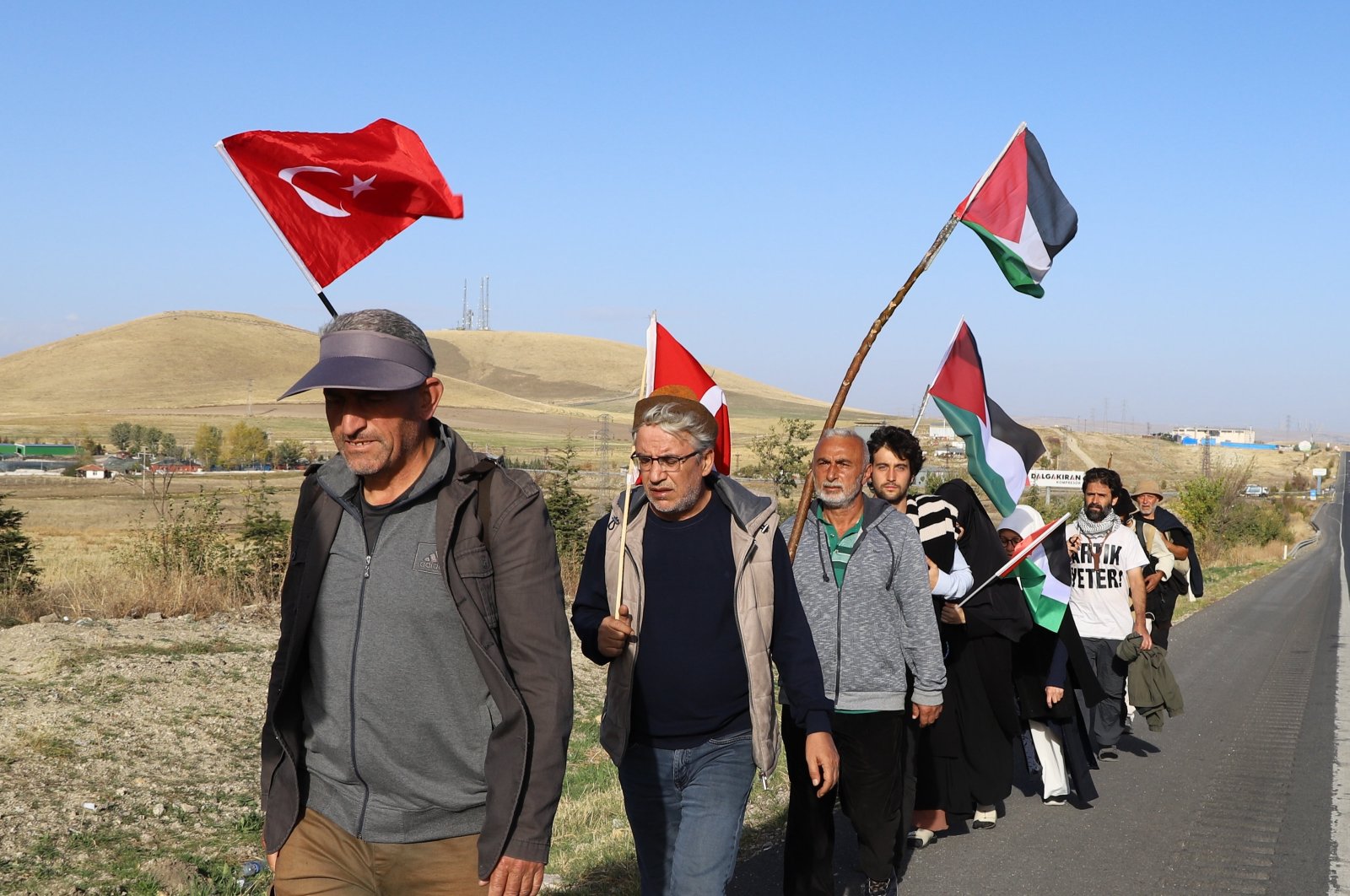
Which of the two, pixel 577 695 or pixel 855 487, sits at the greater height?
pixel 855 487

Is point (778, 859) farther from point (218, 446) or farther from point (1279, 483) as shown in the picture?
point (1279, 483)

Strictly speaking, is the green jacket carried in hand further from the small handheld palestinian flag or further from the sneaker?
the sneaker

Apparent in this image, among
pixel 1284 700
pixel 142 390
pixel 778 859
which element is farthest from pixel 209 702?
pixel 142 390

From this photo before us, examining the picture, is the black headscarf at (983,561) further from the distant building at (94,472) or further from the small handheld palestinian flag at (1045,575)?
the distant building at (94,472)

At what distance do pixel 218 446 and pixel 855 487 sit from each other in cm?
8253

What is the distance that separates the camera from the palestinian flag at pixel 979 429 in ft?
25.6

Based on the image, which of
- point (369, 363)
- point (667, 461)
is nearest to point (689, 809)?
point (667, 461)

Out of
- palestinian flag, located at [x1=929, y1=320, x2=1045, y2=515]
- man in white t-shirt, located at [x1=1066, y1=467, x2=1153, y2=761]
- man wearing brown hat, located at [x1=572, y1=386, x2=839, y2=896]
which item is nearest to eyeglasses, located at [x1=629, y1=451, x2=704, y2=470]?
man wearing brown hat, located at [x1=572, y1=386, x2=839, y2=896]

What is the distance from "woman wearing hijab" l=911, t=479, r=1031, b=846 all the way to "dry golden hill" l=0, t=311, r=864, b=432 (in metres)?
115

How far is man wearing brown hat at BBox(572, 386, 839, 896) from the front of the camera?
4.07 metres

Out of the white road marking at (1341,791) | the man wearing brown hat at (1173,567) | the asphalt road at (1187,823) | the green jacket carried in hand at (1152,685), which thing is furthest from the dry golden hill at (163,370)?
the green jacket carried in hand at (1152,685)

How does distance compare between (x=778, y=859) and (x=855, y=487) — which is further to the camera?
(x=778, y=859)

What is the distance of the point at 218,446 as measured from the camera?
82375 mm

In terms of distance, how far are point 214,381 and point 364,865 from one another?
162m
